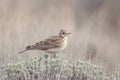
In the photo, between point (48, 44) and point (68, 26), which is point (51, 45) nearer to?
point (48, 44)

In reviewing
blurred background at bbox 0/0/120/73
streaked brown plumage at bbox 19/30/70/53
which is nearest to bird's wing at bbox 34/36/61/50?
streaked brown plumage at bbox 19/30/70/53

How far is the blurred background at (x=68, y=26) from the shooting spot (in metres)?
16.3

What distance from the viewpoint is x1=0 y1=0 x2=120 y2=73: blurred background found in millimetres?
16259

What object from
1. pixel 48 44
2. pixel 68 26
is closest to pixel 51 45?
pixel 48 44

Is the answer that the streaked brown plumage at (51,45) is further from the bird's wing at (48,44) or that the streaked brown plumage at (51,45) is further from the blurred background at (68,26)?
the blurred background at (68,26)

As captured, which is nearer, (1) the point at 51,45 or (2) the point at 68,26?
(1) the point at 51,45

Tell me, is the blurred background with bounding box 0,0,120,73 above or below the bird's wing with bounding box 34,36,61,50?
above

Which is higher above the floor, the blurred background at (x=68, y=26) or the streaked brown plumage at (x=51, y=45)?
the blurred background at (x=68, y=26)

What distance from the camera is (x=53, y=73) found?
1422cm

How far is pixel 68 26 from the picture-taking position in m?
22.2

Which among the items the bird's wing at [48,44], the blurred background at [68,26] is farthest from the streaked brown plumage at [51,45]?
the blurred background at [68,26]

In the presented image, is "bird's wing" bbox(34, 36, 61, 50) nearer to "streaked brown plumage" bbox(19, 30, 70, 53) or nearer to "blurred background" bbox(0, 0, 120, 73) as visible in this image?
"streaked brown plumage" bbox(19, 30, 70, 53)

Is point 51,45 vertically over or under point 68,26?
under

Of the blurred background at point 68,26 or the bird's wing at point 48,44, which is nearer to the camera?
the bird's wing at point 48,44
